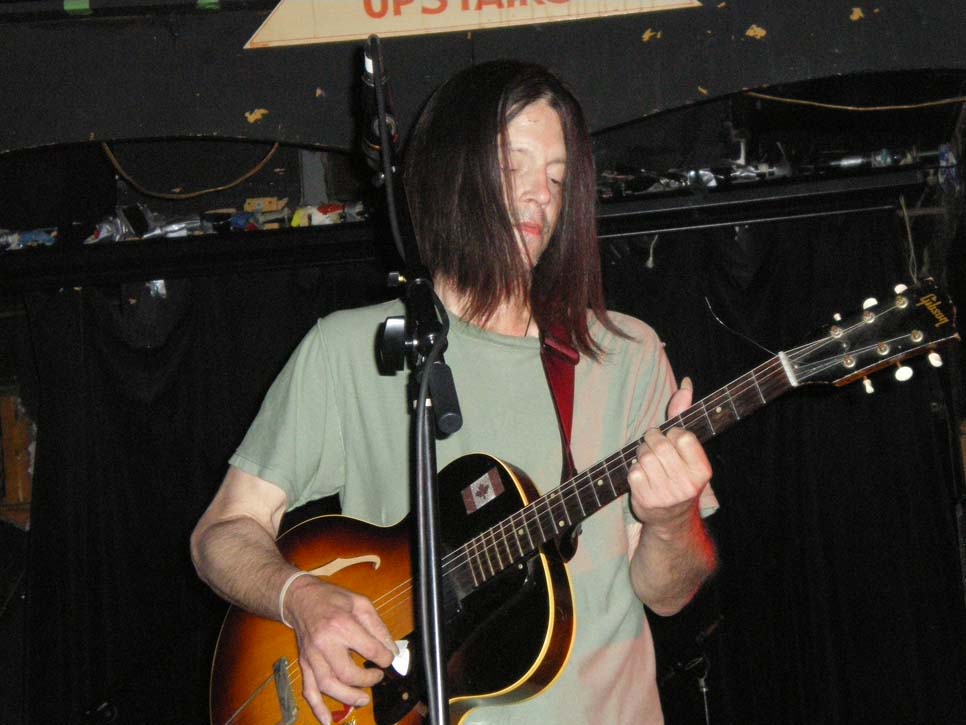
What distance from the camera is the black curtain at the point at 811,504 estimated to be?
4.08 m

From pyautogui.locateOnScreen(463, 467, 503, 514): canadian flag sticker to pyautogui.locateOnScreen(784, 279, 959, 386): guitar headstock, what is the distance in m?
0.64

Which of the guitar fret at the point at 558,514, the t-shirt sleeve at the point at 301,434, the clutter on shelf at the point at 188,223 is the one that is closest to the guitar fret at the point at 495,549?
the guitar fret at the point at 558,514

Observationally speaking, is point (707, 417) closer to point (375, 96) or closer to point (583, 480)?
point (583, 480)

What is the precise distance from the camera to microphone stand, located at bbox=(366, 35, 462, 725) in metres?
1.24

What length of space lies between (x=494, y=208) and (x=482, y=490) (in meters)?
0.66

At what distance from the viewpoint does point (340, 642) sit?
1.62 m

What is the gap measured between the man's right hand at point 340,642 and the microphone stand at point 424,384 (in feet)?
0.94

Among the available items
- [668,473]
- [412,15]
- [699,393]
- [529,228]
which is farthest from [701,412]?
[699,393]

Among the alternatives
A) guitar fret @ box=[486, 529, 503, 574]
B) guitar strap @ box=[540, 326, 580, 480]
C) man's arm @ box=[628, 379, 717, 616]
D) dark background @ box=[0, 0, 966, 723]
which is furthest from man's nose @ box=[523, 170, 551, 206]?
dark background @ box=[0, 0, 966, 723]

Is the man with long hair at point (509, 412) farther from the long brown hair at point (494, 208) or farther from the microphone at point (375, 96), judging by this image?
the microphone at point (375, 96)

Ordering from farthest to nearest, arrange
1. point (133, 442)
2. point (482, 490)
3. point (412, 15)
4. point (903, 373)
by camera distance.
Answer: point (133, 442) → point (412, 15) → point (482, 490) → point (903, 373)

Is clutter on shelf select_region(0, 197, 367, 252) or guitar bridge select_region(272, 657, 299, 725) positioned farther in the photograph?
clutter on shelf select_region(0, 197, 367, 252)

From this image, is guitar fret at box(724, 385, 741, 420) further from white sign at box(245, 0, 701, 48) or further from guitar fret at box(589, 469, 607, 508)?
white sign at box(245, 0, 701, 48)

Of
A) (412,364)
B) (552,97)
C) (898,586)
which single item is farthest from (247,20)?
(898,586)
